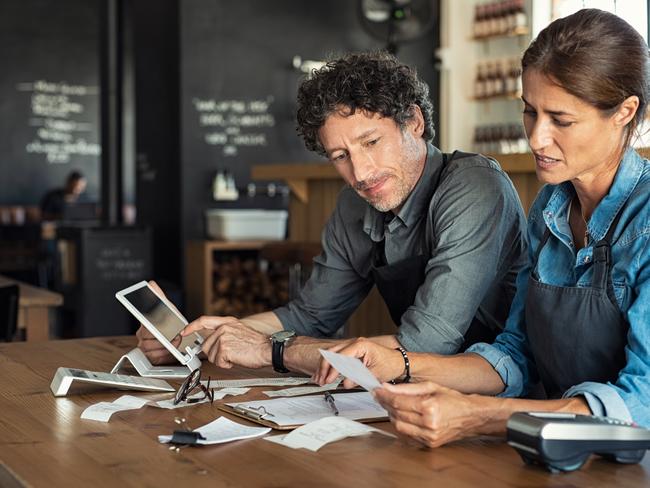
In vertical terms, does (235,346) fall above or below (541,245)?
below

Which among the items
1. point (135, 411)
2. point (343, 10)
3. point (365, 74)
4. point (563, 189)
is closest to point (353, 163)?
point (365, 74)

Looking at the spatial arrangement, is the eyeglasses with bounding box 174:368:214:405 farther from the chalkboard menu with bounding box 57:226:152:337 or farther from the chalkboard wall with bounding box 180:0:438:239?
the chalkboard wall with bounding box 180:0:438:239

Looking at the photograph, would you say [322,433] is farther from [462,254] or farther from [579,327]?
[462,254]

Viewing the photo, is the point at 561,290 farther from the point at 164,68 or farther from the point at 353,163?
the point at 164,68

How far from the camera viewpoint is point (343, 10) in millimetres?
8273

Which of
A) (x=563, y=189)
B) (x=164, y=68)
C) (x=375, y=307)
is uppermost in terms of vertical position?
(x=164, y=68)

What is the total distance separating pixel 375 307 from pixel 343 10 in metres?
4.06

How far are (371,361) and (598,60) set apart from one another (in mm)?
711

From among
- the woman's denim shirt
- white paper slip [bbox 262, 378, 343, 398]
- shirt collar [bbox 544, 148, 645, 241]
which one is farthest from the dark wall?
shirt collar [bbox 544, 148, 645, 241]

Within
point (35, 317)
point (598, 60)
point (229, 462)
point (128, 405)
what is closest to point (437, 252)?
point (598, 60)

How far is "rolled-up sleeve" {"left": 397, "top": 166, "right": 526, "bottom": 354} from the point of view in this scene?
2.23 meters

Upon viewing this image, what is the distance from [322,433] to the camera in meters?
1.67

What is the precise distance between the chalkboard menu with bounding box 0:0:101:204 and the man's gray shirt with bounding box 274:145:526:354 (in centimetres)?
1040

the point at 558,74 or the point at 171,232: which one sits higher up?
the point at 558,74
